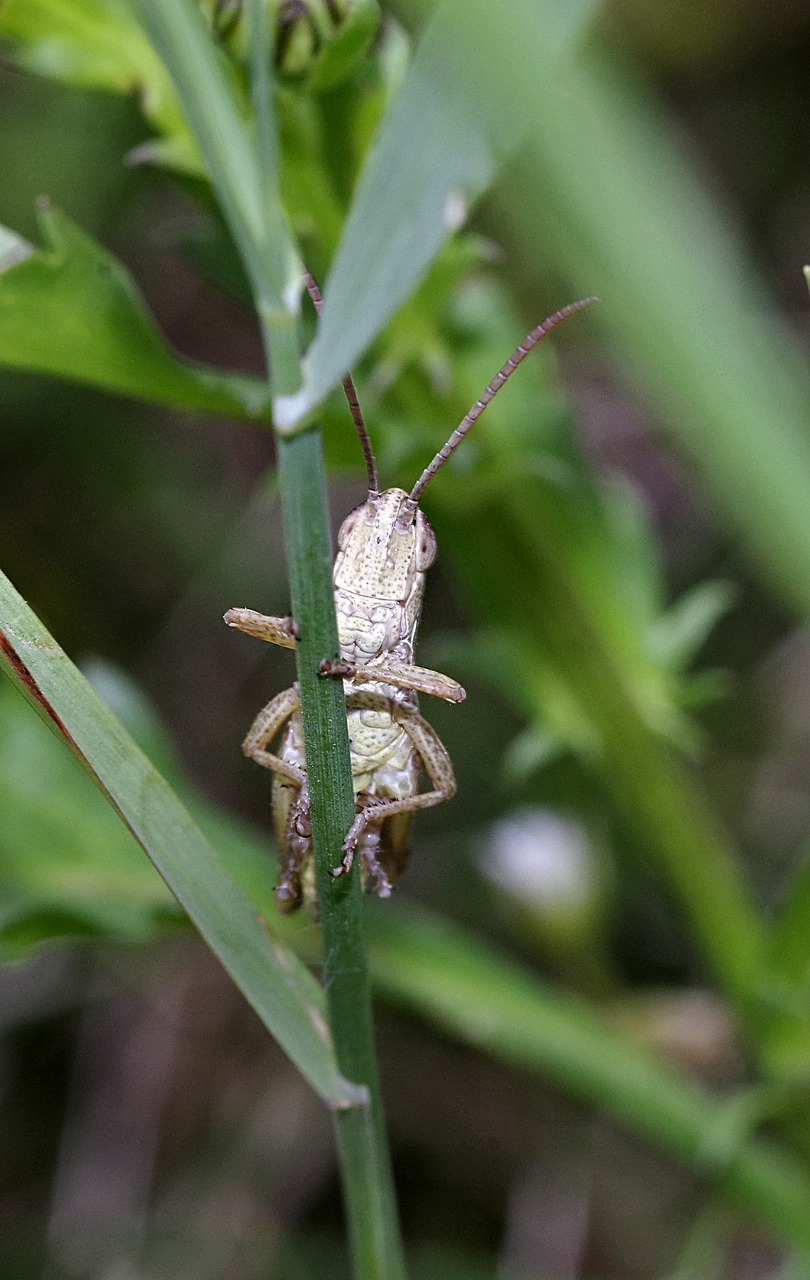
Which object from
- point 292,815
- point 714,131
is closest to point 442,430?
point 292,815

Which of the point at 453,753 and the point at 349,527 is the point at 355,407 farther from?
the point at 453,753

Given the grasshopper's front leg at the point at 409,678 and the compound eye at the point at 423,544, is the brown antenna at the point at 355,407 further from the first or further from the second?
the grasshopper's front leg at the point at 409,678

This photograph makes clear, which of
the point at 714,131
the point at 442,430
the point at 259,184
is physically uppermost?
the point at 714,131

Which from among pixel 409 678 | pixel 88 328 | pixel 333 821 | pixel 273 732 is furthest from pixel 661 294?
pixel 88 328

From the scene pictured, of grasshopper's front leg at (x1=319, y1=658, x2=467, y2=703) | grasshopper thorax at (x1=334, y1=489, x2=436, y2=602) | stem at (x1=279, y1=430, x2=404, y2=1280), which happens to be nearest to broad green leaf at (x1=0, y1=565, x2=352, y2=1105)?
stem at (x1=279, y1=430, x2=404, y2=1280)

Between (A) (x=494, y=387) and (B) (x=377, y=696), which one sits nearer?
(A) (x=494, y=387)

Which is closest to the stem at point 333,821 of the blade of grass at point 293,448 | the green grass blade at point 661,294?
the blade of grass at point 293,448

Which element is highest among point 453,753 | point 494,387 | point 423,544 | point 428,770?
point 494,387

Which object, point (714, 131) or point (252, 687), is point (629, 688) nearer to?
point (252, 687)
